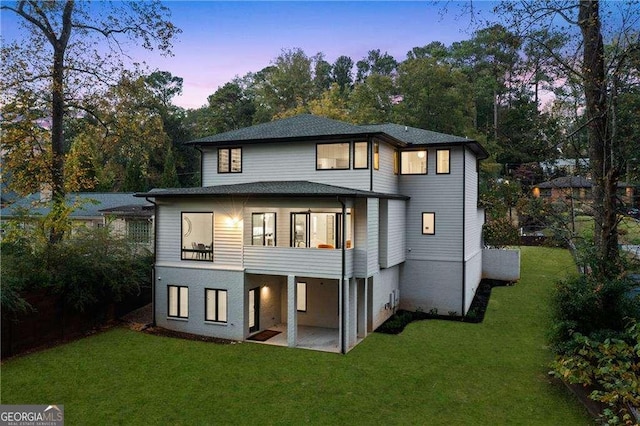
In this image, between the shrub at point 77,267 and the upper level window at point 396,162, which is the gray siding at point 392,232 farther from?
the shrub at point 77,267

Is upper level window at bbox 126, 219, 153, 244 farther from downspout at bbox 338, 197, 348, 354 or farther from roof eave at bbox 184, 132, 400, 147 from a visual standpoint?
downspout at bbox 338, 197, 348, 354

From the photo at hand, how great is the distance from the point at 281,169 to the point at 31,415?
420 inches

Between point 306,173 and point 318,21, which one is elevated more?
point 318,21

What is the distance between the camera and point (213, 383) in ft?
34.2

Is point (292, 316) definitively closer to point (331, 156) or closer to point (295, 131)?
point (331, 156)

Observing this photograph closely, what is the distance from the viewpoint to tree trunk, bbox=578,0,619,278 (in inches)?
393

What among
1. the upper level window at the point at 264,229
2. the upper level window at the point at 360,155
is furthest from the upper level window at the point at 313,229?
the upper level window at the point at 360,155

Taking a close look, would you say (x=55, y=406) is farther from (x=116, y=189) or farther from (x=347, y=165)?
(x=116, y=189)

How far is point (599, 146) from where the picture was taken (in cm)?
1081

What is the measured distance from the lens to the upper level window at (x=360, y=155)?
49.0ft

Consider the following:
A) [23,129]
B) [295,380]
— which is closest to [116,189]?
[23,129]

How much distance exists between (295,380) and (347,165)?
7.88 m

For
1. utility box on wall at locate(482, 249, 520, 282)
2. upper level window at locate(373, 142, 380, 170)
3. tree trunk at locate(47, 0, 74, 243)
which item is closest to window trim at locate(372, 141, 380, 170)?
upper level window at locate(373, 142, 380, 170)

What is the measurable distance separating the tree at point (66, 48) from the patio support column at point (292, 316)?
9.07 meters
